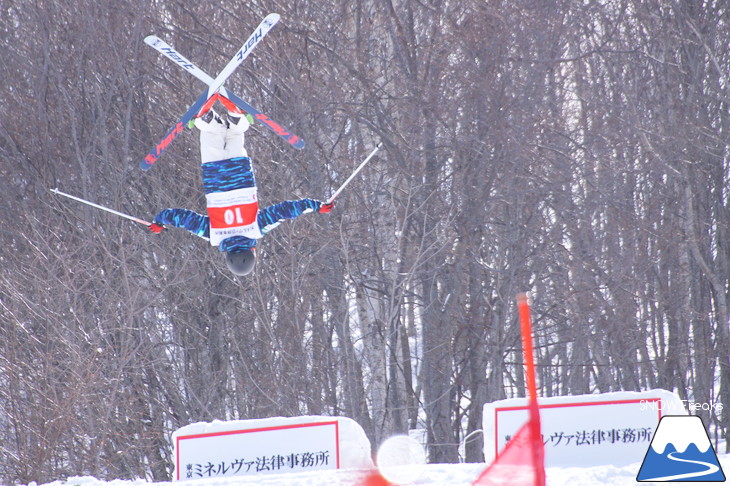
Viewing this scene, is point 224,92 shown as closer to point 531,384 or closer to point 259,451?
point 259,451

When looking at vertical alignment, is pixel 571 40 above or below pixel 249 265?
above

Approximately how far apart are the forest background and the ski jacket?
597 cm

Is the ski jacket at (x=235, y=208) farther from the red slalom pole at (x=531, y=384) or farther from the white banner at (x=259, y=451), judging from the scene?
the red slalom pole at (x=531, y=384)

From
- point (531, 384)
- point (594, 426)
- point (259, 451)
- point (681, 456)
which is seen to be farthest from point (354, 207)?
point (531, 384)

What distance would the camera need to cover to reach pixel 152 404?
14758 millimetres

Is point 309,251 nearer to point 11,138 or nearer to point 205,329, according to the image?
point 205,329

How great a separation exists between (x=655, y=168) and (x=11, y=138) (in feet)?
35.8

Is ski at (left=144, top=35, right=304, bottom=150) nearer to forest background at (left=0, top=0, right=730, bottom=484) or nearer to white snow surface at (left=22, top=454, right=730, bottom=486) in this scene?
white snow surface at (left=22, top=454, right=730, bottom=486)

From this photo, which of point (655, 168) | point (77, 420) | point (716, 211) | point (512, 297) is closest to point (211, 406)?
point (77, 420)

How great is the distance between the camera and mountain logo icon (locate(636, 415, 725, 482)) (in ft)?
17.9

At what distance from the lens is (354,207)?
1367cm

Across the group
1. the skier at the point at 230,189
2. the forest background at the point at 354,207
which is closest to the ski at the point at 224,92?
the skier at the point at 230,189

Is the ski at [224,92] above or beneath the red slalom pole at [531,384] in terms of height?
above

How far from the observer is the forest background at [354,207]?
13195mm
